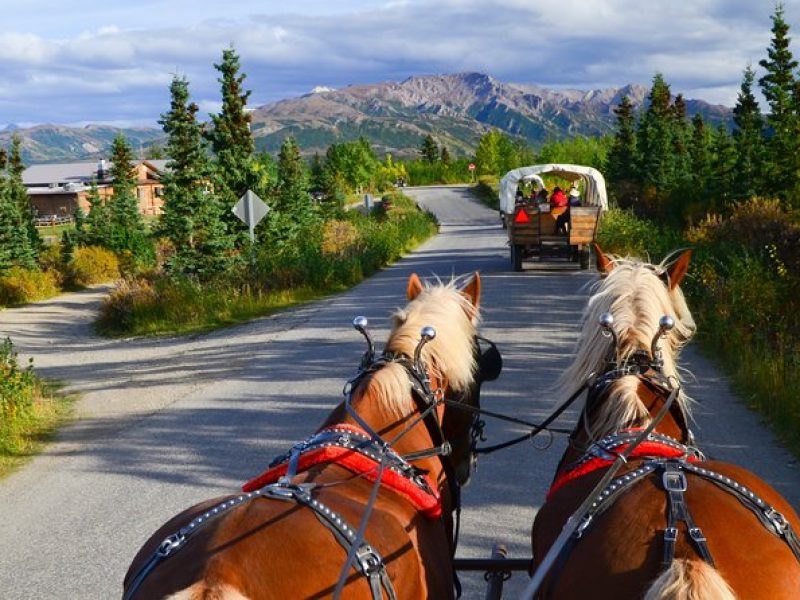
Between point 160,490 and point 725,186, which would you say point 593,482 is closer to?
point 160,490

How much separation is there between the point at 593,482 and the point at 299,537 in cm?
101

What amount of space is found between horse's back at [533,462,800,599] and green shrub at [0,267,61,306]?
32137 millimetres

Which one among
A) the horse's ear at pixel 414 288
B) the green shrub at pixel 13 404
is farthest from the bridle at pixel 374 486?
the green shrub at pixel 13 404

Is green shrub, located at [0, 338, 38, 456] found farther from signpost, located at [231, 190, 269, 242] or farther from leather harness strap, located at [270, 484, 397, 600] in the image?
signpost, located at [231, 190, 269, 242]

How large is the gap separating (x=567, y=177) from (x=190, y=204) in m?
10.8

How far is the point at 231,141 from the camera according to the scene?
26500 mm

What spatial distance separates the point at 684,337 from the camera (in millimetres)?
3787

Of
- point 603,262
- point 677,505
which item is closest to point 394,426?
point 677,505

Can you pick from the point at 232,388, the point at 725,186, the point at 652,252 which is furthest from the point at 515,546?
the point at 725,186

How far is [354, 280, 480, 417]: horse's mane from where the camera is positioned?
332 centimetres

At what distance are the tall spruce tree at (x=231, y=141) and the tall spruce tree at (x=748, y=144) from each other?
1791 cm

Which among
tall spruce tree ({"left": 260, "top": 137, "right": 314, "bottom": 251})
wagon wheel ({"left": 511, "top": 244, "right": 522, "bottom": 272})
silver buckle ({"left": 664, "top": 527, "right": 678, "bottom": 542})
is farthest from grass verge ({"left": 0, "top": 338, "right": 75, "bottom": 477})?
tall spruce tree ({"left": 260, "top": 137, "right": 314, "bottom": 251})

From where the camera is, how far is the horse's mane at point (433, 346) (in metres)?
3.32

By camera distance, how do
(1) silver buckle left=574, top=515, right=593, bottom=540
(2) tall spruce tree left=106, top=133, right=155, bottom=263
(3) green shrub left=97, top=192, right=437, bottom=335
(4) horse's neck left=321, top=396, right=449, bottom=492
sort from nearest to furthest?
(1) silver buckle left=574, top=515, right=593, bottom=540 → (4) horse's neck left=321, top=396, right=449, bottom=492 → (3) green shrub left=97, top=192, right=437, bottom=335 → (2) tall spruce tree left=106, top=133, right=155, bottom=263
